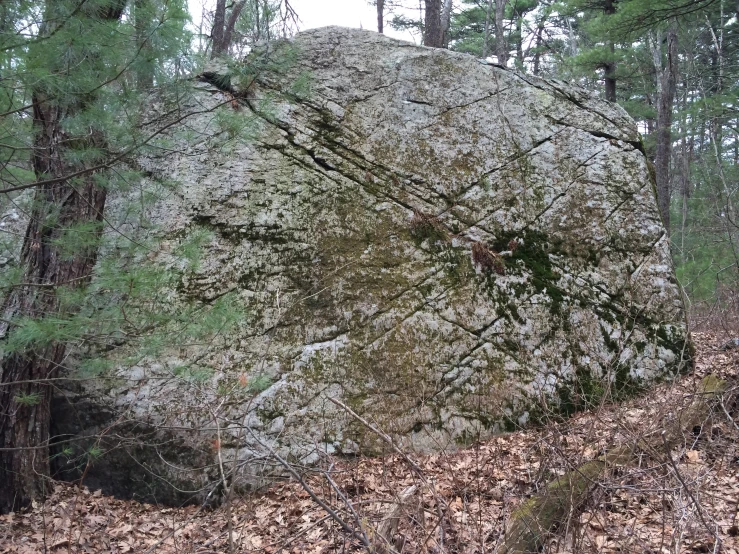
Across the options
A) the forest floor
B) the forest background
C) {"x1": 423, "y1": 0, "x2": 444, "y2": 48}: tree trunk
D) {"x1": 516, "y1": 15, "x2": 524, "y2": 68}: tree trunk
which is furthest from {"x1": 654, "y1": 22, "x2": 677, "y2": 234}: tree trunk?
the forest background

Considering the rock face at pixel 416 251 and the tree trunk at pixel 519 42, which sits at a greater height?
the tree trunk at pixel 519 42

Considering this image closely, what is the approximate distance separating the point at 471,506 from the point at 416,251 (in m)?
2.57

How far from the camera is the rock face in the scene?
4.75 meters

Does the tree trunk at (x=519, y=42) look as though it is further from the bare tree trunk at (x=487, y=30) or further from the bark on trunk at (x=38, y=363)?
the bark on trunk at (x=38, y=363)

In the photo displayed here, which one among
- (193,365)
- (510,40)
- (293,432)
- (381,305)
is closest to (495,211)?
(381,305)

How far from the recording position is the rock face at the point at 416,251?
4.75m

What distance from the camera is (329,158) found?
5.64 meters

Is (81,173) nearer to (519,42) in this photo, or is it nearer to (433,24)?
(433,24)

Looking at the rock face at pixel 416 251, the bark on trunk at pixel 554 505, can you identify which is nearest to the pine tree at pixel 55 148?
the rock face at pixel 416 251

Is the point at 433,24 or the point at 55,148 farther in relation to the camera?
the point at 433,24

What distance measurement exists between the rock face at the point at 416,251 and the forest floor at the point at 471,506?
448mm

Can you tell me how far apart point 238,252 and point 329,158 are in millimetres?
1407

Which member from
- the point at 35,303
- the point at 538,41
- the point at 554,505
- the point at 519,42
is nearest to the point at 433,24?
the point at 35,303

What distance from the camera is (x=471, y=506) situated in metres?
3.63
